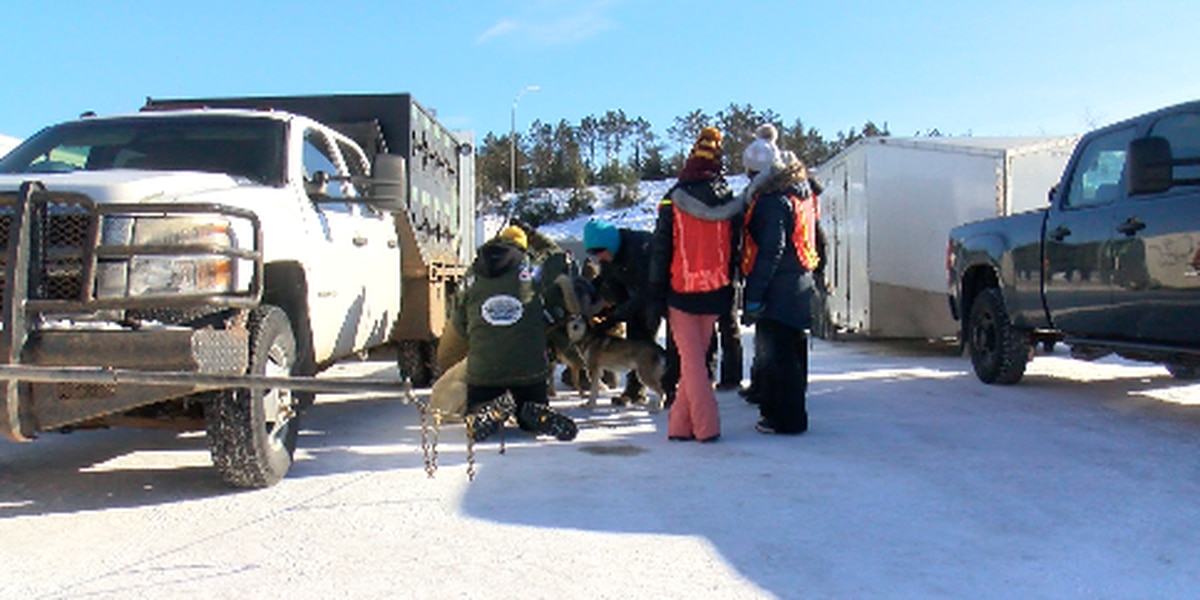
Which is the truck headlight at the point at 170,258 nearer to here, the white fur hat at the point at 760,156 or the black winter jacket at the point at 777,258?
the black winter jacket at the point at 777,258

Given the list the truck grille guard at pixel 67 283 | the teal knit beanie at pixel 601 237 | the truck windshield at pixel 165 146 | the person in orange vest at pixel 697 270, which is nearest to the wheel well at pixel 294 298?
the truck windshield at pixel 165 146

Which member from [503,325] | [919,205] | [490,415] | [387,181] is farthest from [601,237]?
[919,205]

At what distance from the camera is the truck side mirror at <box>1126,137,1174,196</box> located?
16.5 feet

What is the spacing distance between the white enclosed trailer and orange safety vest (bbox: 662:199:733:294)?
4669 millimetres

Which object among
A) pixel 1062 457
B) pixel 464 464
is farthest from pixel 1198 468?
pixel 464 464

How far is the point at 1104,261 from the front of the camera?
19.6ft

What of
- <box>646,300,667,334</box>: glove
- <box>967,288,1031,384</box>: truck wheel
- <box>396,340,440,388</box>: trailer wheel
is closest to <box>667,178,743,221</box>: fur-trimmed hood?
<box>646,300,667,334</box>: glove

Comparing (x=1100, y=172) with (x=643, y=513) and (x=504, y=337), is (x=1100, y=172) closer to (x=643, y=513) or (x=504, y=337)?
(x=504, y=337)

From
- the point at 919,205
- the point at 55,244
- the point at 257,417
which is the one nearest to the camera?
the point at 55,244

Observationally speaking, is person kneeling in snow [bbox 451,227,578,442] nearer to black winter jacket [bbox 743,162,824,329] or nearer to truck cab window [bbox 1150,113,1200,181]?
black winter jacket [bbox 743,162,824,329]

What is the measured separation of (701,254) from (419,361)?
11.5ft

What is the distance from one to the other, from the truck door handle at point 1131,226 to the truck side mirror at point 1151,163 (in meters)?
0.54

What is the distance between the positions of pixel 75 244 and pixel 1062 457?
191 inches

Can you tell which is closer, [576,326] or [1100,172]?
[1100,172]
